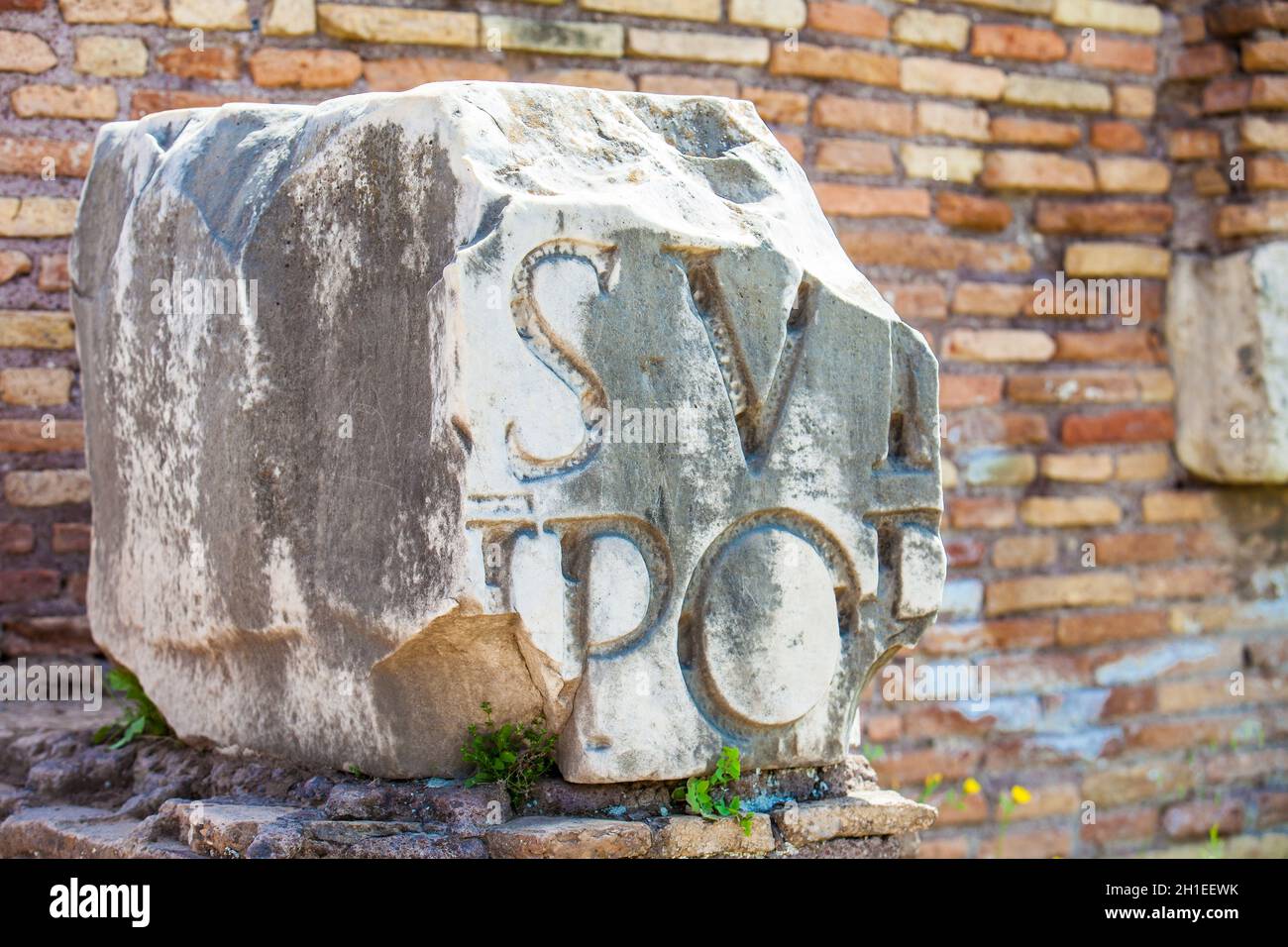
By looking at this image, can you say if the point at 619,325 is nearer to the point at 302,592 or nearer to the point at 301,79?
the point at 302,592

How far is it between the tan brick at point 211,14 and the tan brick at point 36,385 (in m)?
0.89

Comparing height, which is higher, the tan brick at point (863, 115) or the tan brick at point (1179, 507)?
the tan brick at point (863, 115)

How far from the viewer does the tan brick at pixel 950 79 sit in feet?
13.4

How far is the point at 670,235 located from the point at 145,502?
1.17 m

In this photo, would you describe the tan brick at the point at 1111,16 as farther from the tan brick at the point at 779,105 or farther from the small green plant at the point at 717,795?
the small green plant at the point at 717,795

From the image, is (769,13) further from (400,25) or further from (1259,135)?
(1259,135)

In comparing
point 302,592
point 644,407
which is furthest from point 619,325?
point 302,592

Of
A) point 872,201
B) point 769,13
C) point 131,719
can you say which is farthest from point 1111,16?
point 131,719

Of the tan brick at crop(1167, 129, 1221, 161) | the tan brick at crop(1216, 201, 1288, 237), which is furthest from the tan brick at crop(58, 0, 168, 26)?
the tan brick at crop(1216, 201, 1288, 237)

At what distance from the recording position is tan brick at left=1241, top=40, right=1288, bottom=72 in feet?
13.9

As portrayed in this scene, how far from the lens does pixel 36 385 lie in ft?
11.5

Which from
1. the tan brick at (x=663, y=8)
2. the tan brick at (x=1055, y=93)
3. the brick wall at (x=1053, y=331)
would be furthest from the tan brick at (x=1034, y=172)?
the tan brick at (x=663, y=8)

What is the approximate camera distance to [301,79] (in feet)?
11.6

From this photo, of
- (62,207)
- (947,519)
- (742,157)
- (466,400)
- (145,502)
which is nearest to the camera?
(466,400)
